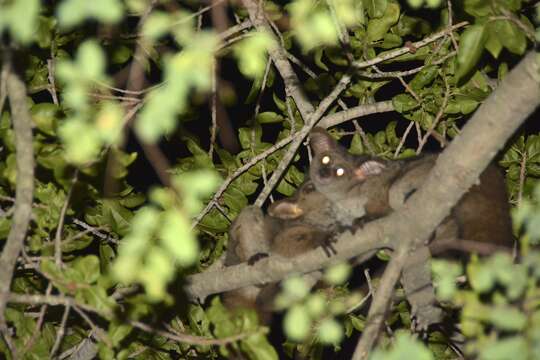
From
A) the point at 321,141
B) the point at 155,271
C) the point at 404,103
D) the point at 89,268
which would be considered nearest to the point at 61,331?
the point at 89,268

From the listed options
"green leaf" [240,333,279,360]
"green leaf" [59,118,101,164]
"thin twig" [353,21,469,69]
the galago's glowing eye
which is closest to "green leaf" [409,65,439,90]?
"thin twig" [353,21,469,69]

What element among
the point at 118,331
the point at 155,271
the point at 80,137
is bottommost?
the point at 118,331

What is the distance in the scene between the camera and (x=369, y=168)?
14.3ft

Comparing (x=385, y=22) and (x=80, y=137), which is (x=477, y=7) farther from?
(x=80, y=137)

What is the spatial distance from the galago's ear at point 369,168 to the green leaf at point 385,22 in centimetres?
102

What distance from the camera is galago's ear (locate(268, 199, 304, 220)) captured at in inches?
177

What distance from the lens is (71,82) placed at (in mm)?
1929

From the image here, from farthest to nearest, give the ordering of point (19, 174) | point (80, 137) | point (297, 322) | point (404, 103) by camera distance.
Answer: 1. point (404, 103)
2. point (19, 174)
3. point (297, 322)
4. point (80, 137)

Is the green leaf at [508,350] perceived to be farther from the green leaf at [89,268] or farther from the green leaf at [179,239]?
the green leaf at [89,268]

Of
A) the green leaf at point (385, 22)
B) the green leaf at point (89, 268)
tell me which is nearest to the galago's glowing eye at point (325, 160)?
the green leaf at point (385, 22)

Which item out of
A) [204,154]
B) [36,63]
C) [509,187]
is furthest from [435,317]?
[36,63]

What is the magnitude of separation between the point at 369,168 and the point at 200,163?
1.28m

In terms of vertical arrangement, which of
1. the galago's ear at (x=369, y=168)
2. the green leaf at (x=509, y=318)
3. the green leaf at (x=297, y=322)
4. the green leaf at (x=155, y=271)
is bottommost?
the galago's ear at (x=369, y=168)

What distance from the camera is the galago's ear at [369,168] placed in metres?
4.31
